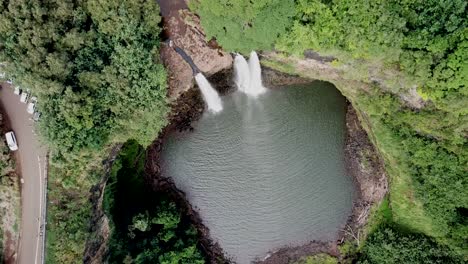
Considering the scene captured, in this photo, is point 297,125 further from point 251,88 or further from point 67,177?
point 67,177

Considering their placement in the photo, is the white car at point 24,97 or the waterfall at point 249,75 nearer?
the white car at point 24,97

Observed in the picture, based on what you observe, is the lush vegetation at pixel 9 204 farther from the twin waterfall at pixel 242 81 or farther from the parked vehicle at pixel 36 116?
the twin waterfall at pixel 242 81

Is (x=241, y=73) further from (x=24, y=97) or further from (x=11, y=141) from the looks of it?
(x=11, y=141)

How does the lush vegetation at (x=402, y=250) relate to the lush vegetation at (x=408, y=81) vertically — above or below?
below

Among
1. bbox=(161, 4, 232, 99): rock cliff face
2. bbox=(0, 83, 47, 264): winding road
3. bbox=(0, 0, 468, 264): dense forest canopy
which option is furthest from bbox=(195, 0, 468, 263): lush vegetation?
bbox=(0, 83, 47, 264): winding road

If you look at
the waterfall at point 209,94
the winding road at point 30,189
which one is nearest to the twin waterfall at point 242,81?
the waterfall at point 209,94

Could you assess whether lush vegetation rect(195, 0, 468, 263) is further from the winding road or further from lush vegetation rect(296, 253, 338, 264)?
the winding road
